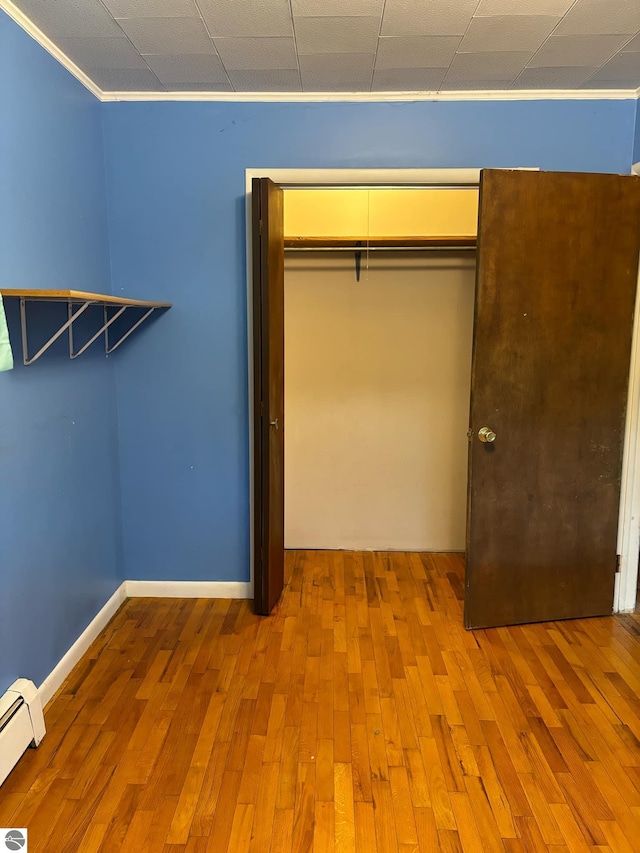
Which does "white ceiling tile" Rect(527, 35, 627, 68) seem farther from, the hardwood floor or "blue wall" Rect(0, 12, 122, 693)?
the hardwood floor

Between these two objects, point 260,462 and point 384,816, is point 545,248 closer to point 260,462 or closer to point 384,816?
point 260,462

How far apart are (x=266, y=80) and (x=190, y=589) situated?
8.25 ft

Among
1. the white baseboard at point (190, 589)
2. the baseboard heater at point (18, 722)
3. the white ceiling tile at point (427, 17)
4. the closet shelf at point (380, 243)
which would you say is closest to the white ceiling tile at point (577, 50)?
the white ceiling tile at point (427, 17)

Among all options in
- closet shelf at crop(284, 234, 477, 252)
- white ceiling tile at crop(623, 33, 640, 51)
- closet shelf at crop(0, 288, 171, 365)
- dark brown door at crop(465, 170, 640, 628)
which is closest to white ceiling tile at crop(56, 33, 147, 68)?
closet shelf at crop(0, 288, 171, 365)

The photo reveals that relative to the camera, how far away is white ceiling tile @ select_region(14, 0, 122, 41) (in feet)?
6.68

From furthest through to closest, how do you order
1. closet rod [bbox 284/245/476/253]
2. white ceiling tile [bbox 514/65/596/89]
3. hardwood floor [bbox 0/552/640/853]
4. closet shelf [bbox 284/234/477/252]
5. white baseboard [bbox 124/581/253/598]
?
closet rod [bbox 284/245/476/253], closet shelf [bbox 284/234/477/252], white baseboard [bbox 124/581/253/598], white ceiling tile [bbox 514/65/596/89], hardwood floor [bbox 0/552/640/853]

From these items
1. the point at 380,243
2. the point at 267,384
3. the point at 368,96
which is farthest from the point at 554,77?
the point at 267,384

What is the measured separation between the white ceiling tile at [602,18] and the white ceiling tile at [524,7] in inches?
1.6

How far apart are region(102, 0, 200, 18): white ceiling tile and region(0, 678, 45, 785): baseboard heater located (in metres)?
2.32

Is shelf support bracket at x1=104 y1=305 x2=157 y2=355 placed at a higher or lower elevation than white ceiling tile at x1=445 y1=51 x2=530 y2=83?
lower

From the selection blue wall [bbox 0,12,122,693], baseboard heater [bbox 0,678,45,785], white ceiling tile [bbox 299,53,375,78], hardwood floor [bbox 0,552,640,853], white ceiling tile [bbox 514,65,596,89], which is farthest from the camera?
white ceiling tile [bbox 514,65,596,89]

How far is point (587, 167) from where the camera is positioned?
293cm

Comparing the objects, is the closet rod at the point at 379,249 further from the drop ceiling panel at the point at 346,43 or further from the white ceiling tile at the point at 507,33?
the white ceiling tile at the point at 507,33

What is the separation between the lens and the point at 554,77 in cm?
269
